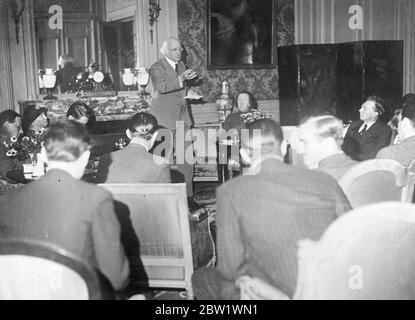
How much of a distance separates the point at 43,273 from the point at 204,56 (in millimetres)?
6244

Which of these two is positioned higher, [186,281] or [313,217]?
[313,217]

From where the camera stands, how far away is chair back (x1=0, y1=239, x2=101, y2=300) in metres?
1.32

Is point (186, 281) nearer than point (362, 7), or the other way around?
point (186, 281)

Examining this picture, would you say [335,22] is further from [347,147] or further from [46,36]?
[46,36]

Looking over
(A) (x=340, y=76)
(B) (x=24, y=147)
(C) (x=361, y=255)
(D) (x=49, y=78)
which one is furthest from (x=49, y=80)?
(C) (x=361, y=255)

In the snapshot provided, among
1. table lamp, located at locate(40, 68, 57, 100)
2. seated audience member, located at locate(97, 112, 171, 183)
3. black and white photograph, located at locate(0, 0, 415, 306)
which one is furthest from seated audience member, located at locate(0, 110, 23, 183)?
table lamp, located at locate(40, 68, 57, 100)

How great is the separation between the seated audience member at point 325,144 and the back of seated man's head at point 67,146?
116 centimetres

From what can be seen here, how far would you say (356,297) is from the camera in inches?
64.4

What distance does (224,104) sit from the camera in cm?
698

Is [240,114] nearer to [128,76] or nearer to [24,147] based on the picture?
[128,76]

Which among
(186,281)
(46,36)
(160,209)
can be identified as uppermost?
(46,36)
